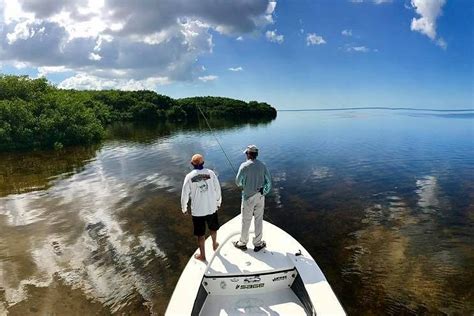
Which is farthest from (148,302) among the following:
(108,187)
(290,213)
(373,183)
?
(373,183)

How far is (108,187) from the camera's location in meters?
18.7

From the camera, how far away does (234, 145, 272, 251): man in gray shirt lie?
7461mm

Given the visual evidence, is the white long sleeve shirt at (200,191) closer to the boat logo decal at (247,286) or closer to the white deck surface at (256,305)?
the boat logo decal at (247,286)

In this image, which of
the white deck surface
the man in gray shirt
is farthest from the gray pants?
the white deck surface

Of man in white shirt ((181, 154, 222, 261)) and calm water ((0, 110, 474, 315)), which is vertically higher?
man in white shirt ((181, 154, 222, 261))

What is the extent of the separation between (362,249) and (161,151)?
962 inches

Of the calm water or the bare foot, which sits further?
the calm water

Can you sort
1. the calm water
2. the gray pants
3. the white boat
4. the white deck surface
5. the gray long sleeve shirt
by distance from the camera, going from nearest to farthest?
1. the white boat
2. the white deck surface
3. the gray long sleeve shirt
4. the gray pants
5. the calm water

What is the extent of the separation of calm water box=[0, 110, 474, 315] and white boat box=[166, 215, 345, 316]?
1586 millimetres

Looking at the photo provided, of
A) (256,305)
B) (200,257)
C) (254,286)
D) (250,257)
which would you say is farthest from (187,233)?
(256,305)

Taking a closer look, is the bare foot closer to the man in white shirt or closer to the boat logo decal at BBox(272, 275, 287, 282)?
the man in white shirt

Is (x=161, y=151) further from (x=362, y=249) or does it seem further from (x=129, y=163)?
(x=362, y=249)

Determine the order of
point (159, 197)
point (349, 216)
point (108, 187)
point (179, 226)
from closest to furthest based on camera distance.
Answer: point (179, 226)
point (349, 216)
point (159, 197)
point (108, 187)

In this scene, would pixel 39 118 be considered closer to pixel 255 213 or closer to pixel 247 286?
pixel 255 213
